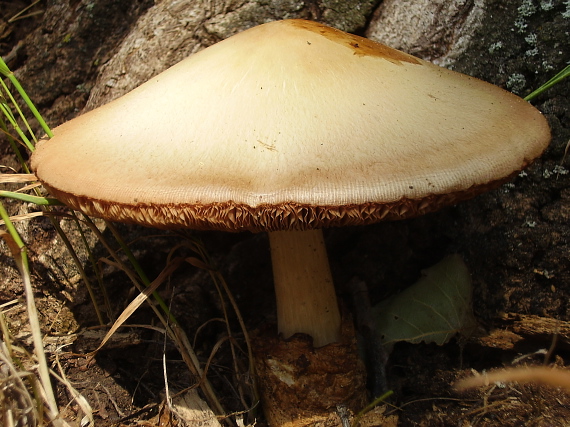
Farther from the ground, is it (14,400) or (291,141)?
(291,141)

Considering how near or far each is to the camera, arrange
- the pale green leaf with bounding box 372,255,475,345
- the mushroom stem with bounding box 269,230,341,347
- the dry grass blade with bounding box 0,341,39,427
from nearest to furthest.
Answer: the dry grass blade with bounding box 0,341,39,427
the mushroom stem with bounding box 269,230,341,347
the pale green leaf with bounding box 372,255,475,345

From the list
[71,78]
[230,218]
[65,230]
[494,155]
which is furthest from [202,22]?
[494,155]

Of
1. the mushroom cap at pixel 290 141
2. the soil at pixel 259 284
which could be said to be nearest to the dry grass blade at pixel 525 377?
the soil at pixel 259 284

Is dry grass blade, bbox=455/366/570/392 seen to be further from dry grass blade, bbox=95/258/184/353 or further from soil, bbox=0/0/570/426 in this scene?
dry grass blade, bbox=95/258/184/353

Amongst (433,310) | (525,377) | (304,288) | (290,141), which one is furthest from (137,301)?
(525,377)

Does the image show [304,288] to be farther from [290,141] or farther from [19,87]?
[19,87]

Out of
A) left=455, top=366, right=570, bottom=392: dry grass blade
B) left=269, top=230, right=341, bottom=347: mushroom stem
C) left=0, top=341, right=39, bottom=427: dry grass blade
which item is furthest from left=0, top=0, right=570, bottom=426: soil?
left=0, top=341, right=39, bottom=427: dry grass blade

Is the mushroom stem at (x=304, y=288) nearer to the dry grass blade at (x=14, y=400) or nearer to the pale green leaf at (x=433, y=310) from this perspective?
the pale green leaf at (x=433, y=310)
